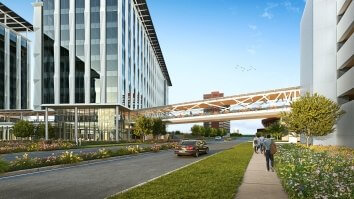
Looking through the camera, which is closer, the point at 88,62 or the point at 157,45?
the point at 88,62

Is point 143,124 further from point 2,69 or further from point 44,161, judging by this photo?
point 2,69

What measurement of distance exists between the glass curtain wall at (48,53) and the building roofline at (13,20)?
1509cm

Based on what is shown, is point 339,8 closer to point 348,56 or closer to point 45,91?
point 348,56

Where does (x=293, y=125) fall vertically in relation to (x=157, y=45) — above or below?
below

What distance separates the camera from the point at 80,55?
65.4 metres

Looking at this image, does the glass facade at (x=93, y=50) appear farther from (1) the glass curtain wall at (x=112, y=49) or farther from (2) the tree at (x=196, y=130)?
(2) the tree at (x=196, y=130)

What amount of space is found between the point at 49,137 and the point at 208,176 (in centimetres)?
5941

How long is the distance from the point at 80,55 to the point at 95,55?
2818mm

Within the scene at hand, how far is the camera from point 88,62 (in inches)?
2549

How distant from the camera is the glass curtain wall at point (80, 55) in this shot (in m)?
64.9

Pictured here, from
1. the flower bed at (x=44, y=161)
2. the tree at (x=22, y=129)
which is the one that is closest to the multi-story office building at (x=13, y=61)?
the tree at (x=22, y=129)

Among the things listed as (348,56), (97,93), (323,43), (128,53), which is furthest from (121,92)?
(348,56)

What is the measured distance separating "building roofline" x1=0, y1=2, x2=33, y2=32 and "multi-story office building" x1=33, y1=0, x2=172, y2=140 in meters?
16.1

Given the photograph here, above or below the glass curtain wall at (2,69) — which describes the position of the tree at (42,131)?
below
